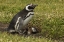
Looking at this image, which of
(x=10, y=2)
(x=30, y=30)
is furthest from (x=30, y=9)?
(x=10, y=2)

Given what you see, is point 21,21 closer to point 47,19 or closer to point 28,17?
point 28,17

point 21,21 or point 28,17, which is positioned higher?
point 28,17

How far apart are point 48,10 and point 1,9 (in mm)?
3061

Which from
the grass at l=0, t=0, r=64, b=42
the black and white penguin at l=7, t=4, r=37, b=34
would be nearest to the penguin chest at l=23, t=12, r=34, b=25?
the black and white penguin at l=7, t=4, r=37, b=34

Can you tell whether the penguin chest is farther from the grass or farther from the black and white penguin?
the grass

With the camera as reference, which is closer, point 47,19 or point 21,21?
point 21,21

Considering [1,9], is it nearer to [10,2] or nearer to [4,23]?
[10,2]

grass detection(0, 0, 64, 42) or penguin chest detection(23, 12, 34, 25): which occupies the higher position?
penguin chest detection(23, 12, 34, 25)

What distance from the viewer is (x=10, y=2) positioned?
59.3 feet

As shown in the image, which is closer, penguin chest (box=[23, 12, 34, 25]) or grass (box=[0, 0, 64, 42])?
grass (box=[0, 0, 64, 42])

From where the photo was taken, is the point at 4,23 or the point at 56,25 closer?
the point at 56,25

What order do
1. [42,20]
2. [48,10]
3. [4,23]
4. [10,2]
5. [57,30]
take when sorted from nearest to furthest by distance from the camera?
[57,30] < [42,20] < [4,23] < [48,10] < [10,2]

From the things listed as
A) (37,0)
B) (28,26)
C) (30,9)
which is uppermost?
(30,9)

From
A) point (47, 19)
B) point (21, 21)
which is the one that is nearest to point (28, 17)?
point (21, 21)
